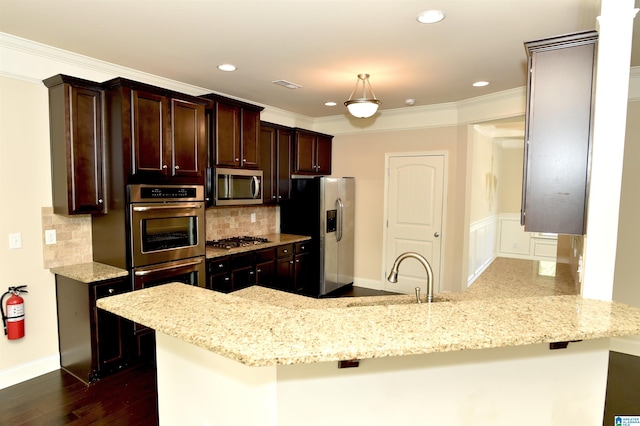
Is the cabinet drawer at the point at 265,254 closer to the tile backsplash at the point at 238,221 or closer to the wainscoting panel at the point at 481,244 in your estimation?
the tile backsplash at the point at 238,221

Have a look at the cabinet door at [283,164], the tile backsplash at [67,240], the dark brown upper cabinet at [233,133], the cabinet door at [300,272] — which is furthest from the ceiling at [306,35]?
the cabinet door at [300,272]

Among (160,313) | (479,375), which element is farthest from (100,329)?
(479,375)

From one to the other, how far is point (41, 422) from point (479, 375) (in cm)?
271

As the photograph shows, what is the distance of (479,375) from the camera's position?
1437mm

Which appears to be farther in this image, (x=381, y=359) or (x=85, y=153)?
(x=85, y=153)

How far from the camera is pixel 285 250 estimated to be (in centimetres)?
462

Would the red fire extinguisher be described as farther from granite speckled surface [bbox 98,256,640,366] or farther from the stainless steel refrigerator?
the stainless steel refrigerator

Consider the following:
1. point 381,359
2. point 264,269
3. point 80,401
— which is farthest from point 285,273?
point 381,359

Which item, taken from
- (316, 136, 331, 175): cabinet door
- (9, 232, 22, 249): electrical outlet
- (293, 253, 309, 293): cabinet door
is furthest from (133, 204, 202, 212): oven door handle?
(316, 136, 331, 175): cabinet door

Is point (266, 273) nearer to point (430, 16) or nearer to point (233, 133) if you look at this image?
point (233, 133)

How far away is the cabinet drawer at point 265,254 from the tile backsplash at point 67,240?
162cm

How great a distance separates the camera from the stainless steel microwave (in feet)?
12.7

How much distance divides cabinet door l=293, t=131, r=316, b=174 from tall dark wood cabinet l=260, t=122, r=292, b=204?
0.12 metres

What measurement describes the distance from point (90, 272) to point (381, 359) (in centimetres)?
253
